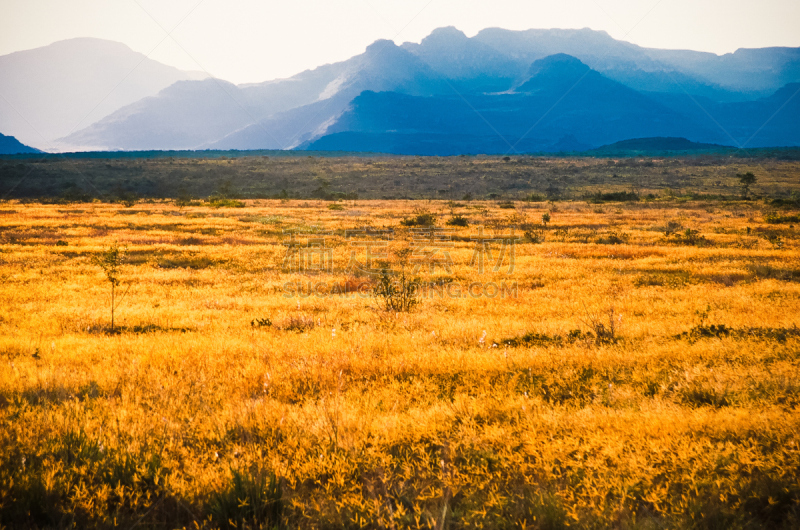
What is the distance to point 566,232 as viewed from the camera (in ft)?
79.0

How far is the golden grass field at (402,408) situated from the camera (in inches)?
134

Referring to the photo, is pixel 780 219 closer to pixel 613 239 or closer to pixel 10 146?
pixel 613 239

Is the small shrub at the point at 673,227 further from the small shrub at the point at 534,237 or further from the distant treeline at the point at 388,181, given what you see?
the distant treeline at the point at 388,181

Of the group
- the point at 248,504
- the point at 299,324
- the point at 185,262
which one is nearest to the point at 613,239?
the point at 299,324

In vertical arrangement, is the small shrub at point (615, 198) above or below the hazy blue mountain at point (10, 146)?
below

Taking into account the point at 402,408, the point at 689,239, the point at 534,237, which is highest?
the point at 534,237

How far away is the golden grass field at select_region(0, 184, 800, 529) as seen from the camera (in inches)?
134

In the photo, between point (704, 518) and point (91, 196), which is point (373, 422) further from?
point (91, 196)

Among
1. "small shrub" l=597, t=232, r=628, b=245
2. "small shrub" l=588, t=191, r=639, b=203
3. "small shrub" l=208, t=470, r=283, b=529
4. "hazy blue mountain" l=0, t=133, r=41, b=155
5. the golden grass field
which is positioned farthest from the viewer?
"hazy blue mountain" l=0, t=133, r=41, b=155

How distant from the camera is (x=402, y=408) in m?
5.12

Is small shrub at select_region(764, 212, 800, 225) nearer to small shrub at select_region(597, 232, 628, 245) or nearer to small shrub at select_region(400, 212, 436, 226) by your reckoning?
small shrub at select_region(597, 232, 628, 245)

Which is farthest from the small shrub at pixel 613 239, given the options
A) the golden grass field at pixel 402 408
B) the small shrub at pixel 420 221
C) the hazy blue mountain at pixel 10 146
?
the hazy blue mountain at pixel 10 146

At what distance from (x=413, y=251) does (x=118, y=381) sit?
1449 centimetres

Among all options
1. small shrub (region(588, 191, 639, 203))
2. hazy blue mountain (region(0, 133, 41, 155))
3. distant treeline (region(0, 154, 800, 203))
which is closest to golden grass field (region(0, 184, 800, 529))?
small shrub (region(588, 191, 639, 203))
